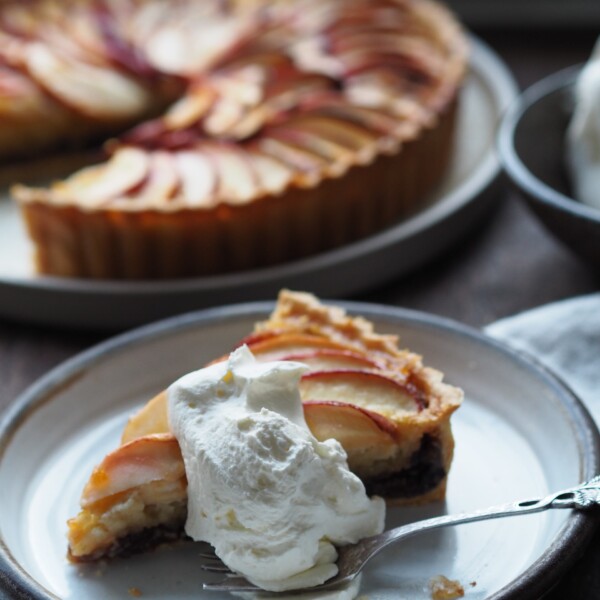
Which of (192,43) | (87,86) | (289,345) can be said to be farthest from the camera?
(192,43)

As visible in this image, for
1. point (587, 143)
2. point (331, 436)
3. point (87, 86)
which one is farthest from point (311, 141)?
point (331, 436)

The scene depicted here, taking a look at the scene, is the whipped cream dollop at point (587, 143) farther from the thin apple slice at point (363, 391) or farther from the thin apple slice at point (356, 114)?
the thin apple slice at point (363, 391)

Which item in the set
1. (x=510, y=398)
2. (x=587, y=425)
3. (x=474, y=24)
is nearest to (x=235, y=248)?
(x=510, y=398)

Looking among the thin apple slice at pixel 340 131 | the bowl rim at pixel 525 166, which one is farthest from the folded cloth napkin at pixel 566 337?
the thin apple slice at pixel 340 131

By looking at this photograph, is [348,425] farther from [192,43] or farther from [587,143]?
[192,43]

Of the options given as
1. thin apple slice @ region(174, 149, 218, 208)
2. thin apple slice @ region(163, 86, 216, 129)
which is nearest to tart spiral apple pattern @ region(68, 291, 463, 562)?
thin apple slice @ region(174, 149, 218, 208)
